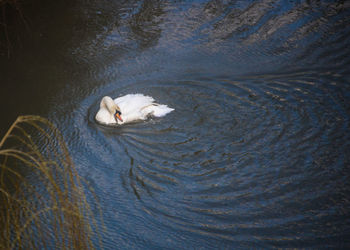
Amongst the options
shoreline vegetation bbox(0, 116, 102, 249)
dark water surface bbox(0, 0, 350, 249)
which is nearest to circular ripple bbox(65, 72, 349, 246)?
dark water surface bbox(0, 0, 350, 249)

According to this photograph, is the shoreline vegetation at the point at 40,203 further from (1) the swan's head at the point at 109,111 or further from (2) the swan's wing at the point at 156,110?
(2) the swan's wing at the point at 156,110

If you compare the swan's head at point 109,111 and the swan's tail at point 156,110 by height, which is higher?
the swan's tail at point 156,110

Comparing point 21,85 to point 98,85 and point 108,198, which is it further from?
point 108,198

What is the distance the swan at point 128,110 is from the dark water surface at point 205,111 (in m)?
0.12

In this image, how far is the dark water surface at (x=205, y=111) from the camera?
3.59 meters

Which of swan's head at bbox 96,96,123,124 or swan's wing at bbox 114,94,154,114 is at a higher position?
swan's wing at bbox 114,94,154,114

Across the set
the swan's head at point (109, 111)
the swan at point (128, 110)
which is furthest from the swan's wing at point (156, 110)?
the swan's head at point (109, 111)

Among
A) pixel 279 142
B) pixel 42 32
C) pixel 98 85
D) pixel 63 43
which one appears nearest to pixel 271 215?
pixel 279 142

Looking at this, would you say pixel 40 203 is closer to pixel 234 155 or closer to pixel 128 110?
pixel 128 110

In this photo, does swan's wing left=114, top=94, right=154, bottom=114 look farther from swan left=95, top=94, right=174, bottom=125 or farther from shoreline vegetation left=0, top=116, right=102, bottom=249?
shoreline vegetation left=0, top=116, right=102, bottom=249

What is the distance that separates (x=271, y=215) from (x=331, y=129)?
5.42ft

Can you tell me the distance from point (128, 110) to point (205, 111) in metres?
1.08

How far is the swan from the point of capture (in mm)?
5266

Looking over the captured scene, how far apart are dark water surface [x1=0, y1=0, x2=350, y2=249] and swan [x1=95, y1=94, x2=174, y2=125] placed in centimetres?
12
